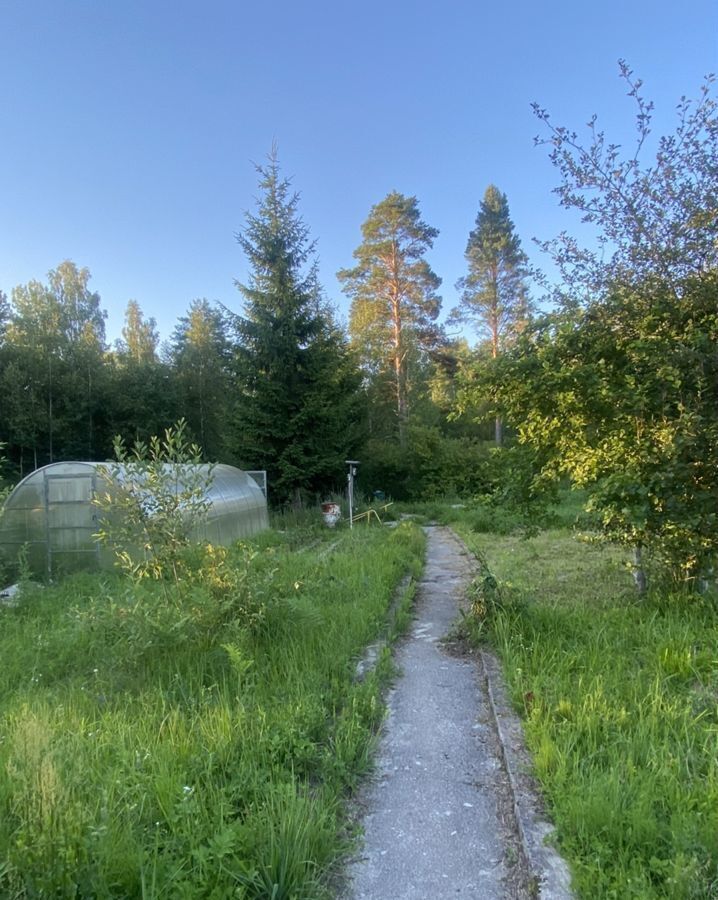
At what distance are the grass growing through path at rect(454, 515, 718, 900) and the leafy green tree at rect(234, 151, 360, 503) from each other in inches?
491

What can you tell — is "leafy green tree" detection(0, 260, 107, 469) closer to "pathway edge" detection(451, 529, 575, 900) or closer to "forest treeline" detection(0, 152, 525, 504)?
"forest treeline" detection(0, 152, 525, 504)

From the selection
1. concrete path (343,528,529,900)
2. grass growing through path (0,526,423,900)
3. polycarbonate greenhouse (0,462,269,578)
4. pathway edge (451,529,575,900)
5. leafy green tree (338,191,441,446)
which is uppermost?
leafy green tree (338,191,441,446)

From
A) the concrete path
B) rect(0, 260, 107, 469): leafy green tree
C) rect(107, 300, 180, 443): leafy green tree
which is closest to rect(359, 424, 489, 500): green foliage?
rect(107, 300, 180, 443): leafy green tree

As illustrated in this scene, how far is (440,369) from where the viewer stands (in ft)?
79.3

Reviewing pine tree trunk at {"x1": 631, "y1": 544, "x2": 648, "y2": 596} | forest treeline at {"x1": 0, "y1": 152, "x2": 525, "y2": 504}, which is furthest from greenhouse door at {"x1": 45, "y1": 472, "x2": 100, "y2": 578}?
forest treeline at {"x1": 0, "y1": 152, "x2": 525, "y2": 504}

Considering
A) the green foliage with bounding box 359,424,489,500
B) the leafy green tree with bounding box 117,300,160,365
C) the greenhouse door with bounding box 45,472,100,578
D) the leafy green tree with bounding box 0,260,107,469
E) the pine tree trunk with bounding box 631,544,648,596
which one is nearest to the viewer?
the pine tree trunk with bounding box 631,544,648,596

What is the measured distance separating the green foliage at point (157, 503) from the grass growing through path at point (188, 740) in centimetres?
28

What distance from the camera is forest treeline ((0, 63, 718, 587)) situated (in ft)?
14.2

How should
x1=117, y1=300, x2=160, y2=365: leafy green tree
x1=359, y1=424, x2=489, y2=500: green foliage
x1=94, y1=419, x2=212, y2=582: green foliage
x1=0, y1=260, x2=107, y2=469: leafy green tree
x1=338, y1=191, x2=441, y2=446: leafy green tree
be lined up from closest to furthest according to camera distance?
1. x1=94, y1=419, x2=212, y2=582: green foliage
2. x1=359, y1=424, x2=489, y2=500: green foliage
3. x1=0, y1=260, x2=107, y2=469: leafy green tree
4. x1=338, y1=191, x2=441, y2=446: leafy green tree
5. x1=117, y1=300, x2=160, y2=365: leafy green tree

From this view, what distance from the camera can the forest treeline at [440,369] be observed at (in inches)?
170

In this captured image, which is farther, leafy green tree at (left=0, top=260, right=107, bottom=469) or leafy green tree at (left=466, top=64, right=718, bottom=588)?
leafy green tree at (left=0, top=260, right=107, bottom=469)

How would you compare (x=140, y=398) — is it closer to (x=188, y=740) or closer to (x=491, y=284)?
(x=491, y=284)

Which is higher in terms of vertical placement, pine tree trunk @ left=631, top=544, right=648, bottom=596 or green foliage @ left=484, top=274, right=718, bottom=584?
green foliage @ left=484, top=274, right=718, bottom=584

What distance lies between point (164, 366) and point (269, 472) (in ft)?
44.3
